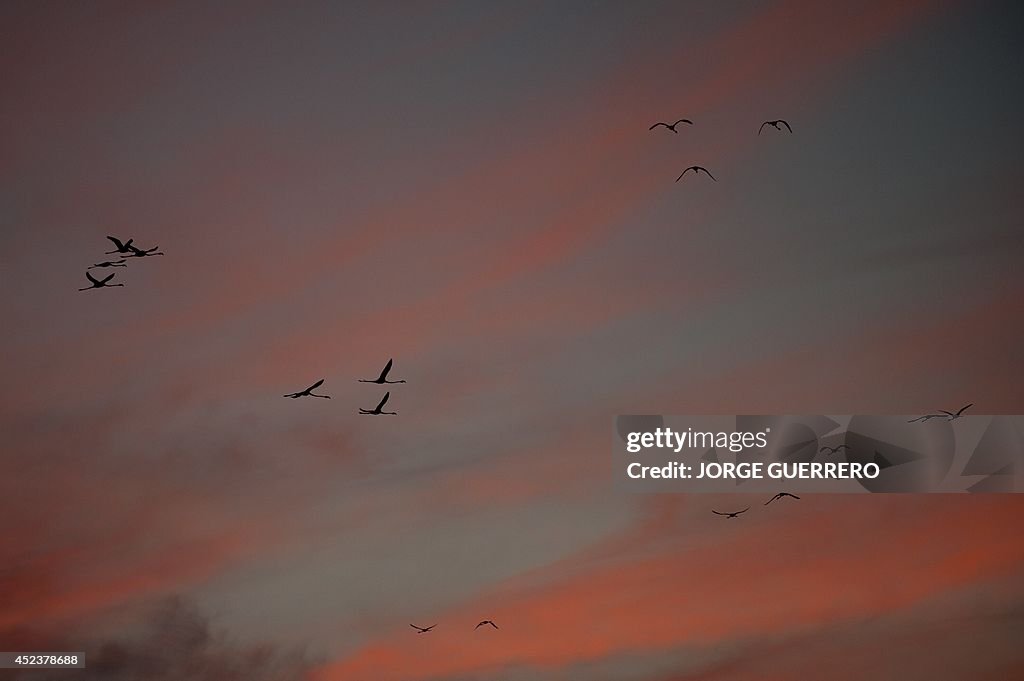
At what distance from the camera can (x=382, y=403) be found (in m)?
34.0

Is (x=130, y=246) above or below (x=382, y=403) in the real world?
above

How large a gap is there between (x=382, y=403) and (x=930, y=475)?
1437 cm

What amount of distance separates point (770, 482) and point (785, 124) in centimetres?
953

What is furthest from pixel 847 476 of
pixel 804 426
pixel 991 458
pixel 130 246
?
pixel 130 246

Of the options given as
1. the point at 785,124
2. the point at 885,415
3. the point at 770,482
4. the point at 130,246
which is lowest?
the point at 770,482

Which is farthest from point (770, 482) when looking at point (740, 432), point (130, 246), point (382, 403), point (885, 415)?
point (130, 246)

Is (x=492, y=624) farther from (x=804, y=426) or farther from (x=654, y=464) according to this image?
(x=804, y=426)

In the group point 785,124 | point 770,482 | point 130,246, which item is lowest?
point 770,482

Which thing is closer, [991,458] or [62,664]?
[62,664]

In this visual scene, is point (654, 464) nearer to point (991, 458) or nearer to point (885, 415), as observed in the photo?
point (885, 415)

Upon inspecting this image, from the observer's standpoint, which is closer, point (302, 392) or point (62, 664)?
point (62, 664)

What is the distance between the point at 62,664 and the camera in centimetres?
3041

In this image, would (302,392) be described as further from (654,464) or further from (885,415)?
(885,415)

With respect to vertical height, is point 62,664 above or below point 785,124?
below
